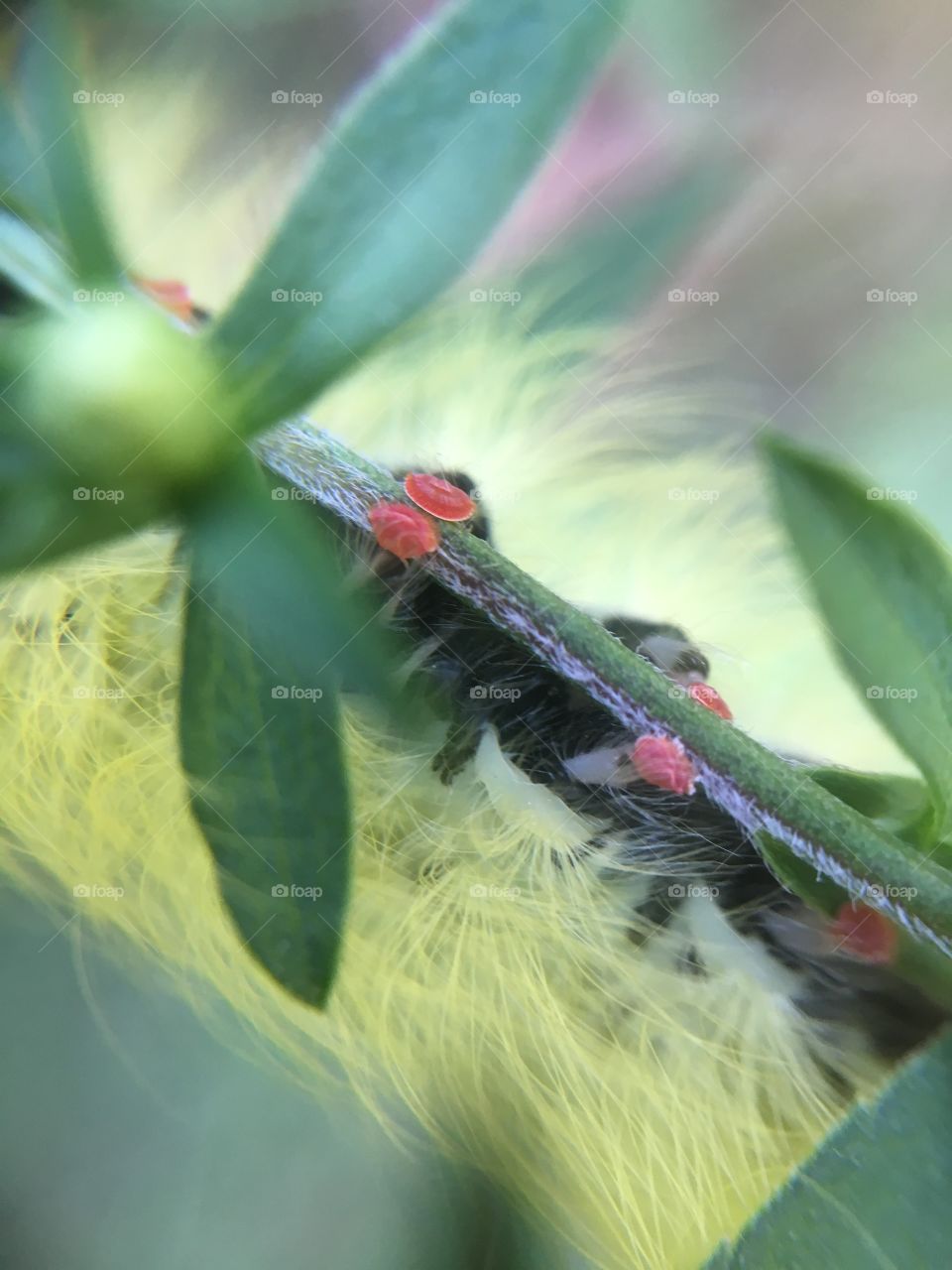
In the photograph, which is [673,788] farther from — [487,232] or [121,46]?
[121,46]

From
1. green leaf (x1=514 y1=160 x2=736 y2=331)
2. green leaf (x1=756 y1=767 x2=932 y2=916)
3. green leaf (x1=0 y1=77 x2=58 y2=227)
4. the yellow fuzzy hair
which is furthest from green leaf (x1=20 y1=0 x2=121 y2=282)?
green leaf (x1=756 y1=767 x2=932 y2=916)

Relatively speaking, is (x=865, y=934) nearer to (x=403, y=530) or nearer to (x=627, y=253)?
(x=403, y=530)

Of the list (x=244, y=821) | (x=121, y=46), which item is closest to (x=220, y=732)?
(x=244, y=821)

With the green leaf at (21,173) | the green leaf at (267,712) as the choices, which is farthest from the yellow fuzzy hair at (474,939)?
the green leaf at (21,173)

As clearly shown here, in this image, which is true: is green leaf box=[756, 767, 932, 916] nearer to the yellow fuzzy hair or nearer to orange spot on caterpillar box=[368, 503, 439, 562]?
the yellow fuzzy hair

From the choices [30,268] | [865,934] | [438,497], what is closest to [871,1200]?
[865,934]

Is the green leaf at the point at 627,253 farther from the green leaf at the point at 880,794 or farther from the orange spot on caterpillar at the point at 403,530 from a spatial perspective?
the green leaf at the point at 880,794
